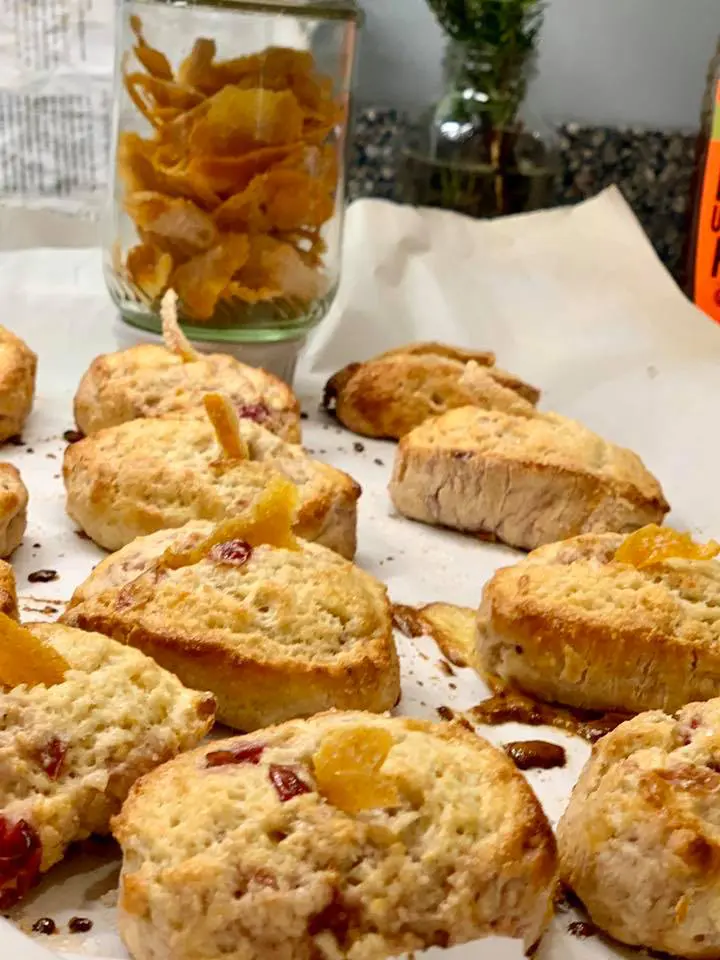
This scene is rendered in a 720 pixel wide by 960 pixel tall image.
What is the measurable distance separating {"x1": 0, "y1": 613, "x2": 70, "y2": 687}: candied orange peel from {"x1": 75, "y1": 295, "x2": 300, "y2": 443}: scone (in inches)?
30.8

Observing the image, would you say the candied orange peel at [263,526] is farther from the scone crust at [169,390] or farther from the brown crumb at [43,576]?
the scone crust at [169,390]

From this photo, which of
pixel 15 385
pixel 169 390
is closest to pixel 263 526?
pixel 169 390

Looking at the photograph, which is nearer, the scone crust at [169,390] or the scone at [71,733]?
the scone at [71,733]

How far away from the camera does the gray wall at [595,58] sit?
2629mm

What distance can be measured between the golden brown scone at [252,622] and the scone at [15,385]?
60 cm

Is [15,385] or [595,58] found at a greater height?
[595,58]

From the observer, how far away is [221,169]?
6.63ft

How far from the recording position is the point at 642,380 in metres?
2.28

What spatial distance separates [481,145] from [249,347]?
2.37ft

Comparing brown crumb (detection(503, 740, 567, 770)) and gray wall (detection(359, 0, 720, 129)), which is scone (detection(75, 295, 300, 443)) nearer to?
brown crumb (detection(503, 740, 567, 770))

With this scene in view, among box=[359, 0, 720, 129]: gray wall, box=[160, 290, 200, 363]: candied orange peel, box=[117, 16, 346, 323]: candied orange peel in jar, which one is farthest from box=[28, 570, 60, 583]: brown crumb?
box=[359, 0, 720, 129]: gray wall

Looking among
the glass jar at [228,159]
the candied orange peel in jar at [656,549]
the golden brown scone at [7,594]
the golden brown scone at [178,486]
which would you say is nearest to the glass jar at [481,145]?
the glass jar at [228,159]

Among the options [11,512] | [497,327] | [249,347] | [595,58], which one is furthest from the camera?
[595,58]

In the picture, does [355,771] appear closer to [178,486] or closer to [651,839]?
[651,839]
